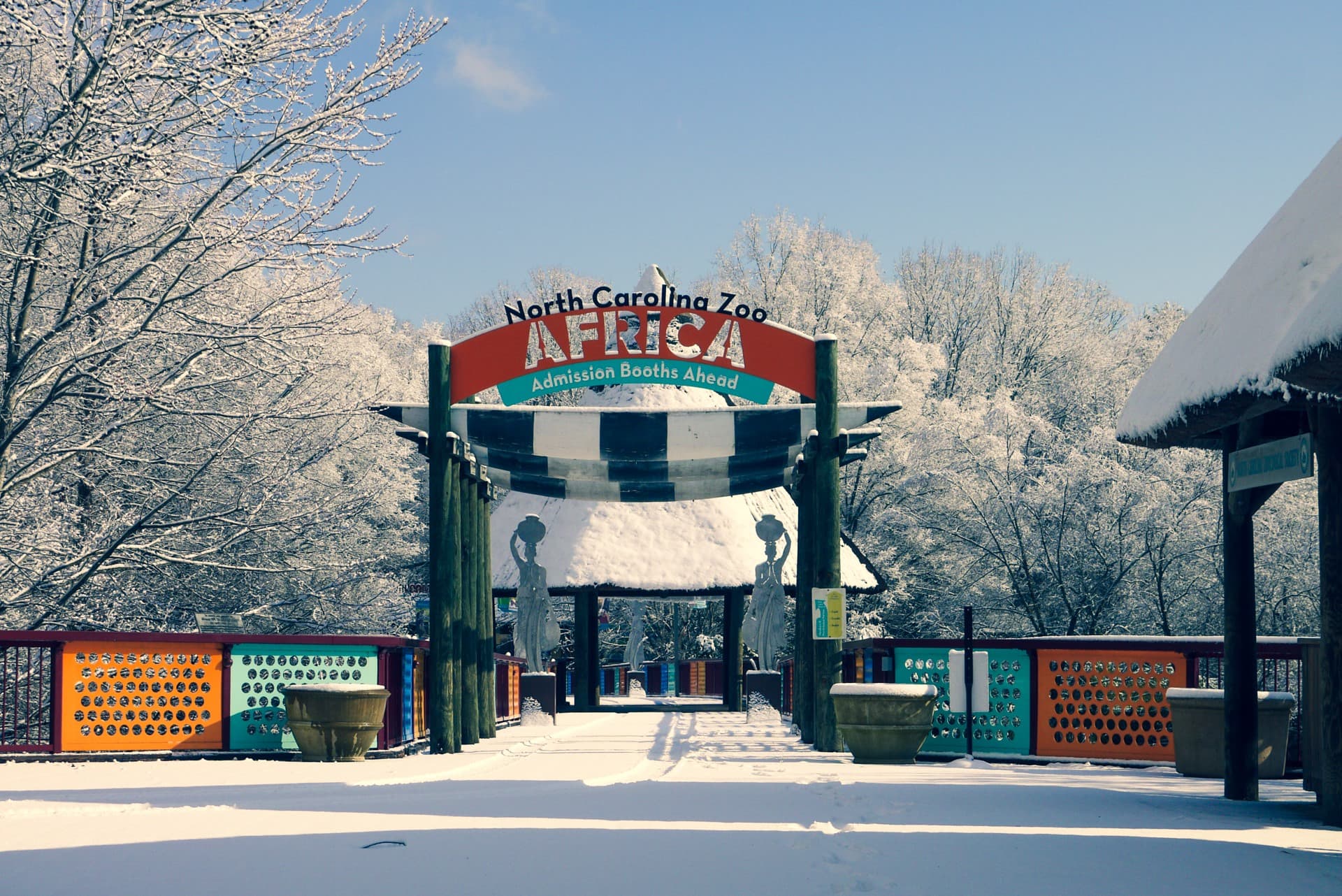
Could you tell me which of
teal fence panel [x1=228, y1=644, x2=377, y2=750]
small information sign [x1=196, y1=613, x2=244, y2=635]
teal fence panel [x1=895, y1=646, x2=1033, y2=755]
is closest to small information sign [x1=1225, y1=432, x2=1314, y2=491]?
teal fence panel [x1=895, y1=646, x2=1033, y2=755]

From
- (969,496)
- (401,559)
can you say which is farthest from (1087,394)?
(401,559)

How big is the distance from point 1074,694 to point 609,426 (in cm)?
666

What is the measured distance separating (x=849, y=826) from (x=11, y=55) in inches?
558

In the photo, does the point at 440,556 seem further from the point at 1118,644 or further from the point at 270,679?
the point at 1118,644

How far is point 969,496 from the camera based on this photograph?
34.1 metres

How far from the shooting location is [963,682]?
13852mm

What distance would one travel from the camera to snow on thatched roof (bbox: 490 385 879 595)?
85.5ft

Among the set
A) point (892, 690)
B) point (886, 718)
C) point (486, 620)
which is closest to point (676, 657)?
point (486, 620)

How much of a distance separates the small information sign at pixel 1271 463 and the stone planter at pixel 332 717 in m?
8.06

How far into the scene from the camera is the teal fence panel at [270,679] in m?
14.0

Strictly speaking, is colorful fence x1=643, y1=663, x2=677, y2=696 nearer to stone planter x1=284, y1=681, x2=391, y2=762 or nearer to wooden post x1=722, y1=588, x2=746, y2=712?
wooden post x1=722, y1=588, x2=746, y2=712

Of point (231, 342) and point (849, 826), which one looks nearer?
point (849, 826)

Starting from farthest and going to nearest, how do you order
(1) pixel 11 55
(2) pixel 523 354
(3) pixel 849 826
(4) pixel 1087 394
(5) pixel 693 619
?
(5) pixel 693 619
(4) pixel 1087 394
(1) pixel 11 55
(2) pixel 523 354
(3) pixel 849 826

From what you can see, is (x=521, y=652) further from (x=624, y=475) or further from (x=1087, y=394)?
(x=1087, y=394)
